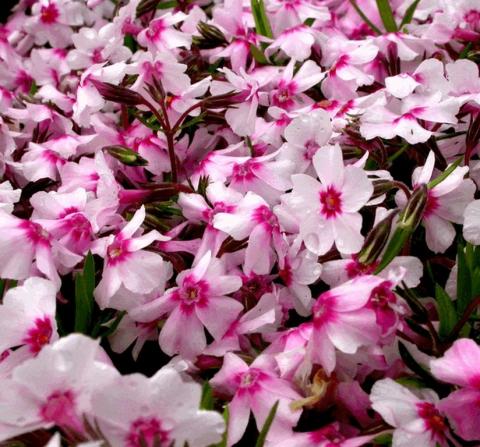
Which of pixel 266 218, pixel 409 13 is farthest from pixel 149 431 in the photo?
pixel 409 13

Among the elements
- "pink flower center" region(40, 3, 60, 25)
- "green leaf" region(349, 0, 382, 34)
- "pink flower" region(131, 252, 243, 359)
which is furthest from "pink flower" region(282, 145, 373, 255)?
"pink flower center" region(40, 3, 60, 25)

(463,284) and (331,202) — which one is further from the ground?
(331,202)

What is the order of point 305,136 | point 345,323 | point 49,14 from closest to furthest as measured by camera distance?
point 345,323
point 305,136
point 49,14

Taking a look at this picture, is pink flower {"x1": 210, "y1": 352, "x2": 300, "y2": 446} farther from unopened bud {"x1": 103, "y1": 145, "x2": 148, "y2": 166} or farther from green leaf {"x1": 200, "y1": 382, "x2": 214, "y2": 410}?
unopened bud {"x1": 103, "y1": 145, "x2": 148, "y2": 166}

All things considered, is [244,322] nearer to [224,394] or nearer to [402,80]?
[224,394]

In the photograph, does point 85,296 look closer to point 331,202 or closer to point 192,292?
point 192,292

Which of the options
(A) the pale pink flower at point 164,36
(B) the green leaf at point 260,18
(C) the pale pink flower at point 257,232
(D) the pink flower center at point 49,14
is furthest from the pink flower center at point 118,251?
(D) the pink flower center at point 49,14

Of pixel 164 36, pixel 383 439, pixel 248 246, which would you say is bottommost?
pixel 383 439

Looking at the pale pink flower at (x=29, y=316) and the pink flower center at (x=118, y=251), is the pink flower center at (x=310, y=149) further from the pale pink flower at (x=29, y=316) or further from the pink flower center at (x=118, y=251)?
the pale pink flower at (x=29, y=316)
